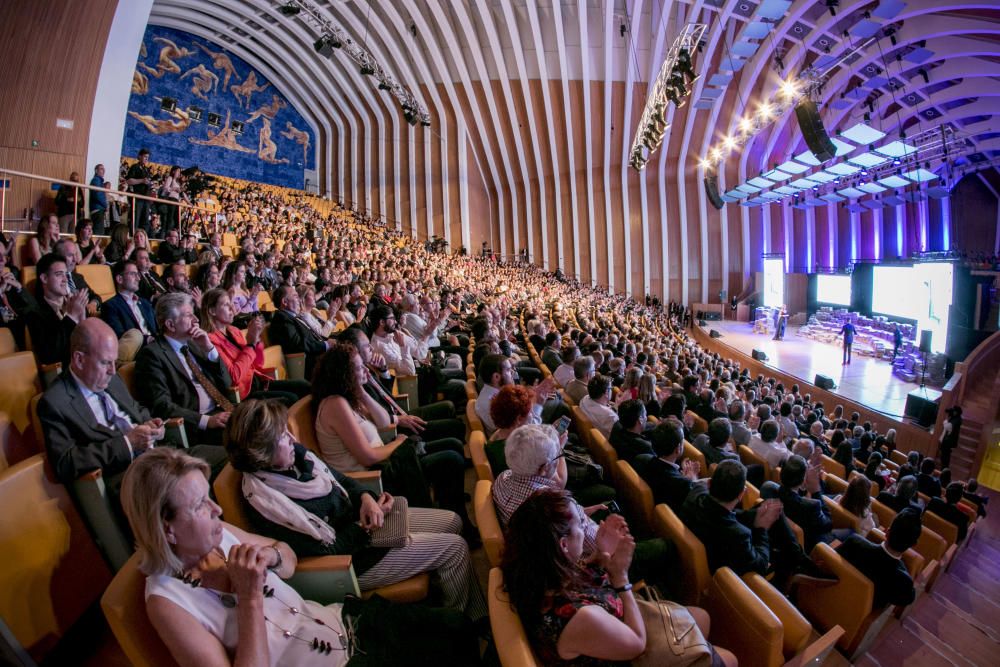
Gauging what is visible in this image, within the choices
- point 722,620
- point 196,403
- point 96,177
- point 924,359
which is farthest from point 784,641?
point 924,359

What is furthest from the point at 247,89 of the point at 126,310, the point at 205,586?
the point at 205,586

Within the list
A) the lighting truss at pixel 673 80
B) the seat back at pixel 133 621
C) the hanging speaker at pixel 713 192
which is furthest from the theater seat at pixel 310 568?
the hanging speaker at pixel 713 192

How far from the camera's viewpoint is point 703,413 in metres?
4.14

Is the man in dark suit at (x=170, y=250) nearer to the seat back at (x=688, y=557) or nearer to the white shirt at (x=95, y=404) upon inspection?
the white shirt at (x=95, y=404)

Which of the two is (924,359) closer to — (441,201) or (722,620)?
(722,620)

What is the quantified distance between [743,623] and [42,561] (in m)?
2.08

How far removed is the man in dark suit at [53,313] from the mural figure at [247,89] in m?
17.5

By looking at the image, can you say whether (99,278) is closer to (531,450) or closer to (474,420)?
(474,420)

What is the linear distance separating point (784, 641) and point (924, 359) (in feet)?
37.5

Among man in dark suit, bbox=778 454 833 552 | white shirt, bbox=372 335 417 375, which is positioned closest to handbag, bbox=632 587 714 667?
man in dark suit, bbox=778 454 833 552

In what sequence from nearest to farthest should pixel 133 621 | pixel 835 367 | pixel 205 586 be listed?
1. pixel 133 621
2. pixel 205 586
3. pixel 835 367

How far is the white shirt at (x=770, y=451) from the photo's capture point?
3.55 metres

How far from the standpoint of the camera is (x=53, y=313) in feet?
8.81

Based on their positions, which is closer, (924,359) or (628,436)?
(628,436)
